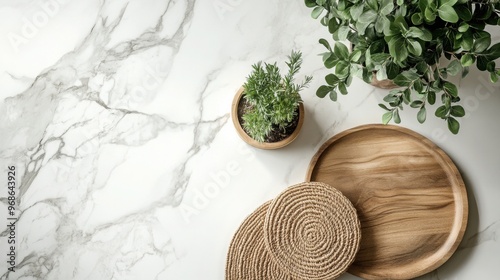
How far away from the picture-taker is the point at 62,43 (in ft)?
4.28

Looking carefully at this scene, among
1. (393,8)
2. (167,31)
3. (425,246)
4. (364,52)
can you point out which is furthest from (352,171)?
(167,31)

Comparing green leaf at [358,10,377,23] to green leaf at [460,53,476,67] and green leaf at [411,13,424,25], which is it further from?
green leaf at [460,53,476,67]

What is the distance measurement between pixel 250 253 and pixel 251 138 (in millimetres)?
297

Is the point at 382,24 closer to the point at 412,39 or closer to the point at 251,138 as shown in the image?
the point at 412,39

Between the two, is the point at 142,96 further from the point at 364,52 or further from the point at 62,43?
the point at 364,52

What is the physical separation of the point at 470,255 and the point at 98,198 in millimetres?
1002

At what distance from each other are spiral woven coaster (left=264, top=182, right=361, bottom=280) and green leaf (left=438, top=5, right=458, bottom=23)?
1.71 feet

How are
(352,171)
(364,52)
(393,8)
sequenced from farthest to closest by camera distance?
(352,171) < (364,52) < (393,8)

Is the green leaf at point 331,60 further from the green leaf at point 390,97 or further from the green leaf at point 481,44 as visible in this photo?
the green leaf at point 481,44

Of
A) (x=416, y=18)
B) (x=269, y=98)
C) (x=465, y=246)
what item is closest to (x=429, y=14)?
(x=416, y=18)

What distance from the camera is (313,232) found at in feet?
3.85

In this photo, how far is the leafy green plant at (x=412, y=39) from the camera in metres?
0.85

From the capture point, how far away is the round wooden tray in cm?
123

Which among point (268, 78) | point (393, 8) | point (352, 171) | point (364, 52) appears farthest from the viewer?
point (352, 171)
